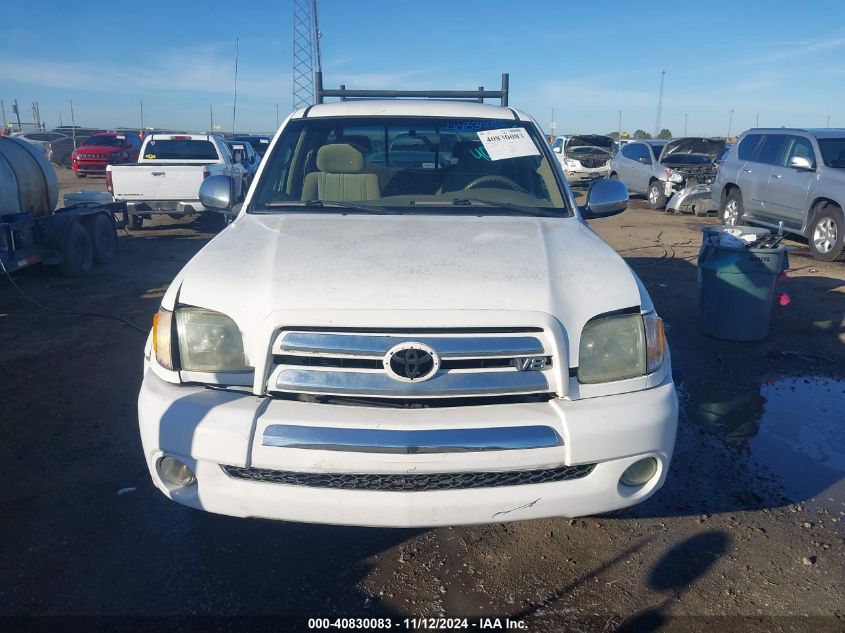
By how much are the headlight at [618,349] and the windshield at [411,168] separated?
1.22m

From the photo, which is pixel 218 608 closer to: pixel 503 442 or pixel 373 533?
pixel 373 533

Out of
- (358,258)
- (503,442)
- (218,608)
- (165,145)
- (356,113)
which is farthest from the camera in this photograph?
(165,145)

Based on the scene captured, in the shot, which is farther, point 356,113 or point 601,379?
point 356,113

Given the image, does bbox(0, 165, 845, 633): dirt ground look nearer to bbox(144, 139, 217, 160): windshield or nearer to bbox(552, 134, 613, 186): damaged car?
bbox(144, 139, 217, 160): windshield

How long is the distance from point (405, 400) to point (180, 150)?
40.7ft

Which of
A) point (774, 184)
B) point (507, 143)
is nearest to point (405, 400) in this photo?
point (507, 143)

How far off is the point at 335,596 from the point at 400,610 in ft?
0.91

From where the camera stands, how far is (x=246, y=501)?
255 centimetres

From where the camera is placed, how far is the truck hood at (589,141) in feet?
75.9

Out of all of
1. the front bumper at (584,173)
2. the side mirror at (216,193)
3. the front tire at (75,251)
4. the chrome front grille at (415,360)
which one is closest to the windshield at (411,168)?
the side mirror at (216,193)

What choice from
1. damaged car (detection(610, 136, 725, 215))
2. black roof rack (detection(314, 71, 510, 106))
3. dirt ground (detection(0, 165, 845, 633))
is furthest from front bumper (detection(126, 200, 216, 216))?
damaged car (detection(610, 136, 725, 215))

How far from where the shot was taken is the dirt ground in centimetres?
273

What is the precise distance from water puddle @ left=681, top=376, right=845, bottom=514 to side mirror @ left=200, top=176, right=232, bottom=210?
3356 millimetres

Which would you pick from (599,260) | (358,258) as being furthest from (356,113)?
(599,260)
